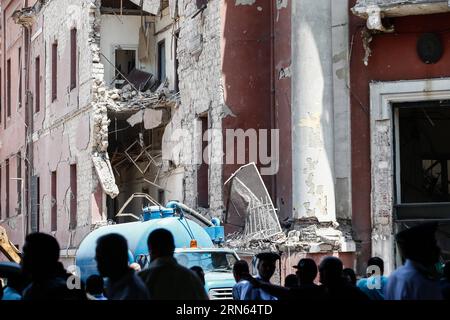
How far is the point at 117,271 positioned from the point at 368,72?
638 inches

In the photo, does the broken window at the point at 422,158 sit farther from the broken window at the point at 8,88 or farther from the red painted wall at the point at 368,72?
the broken window at the point at 8,88

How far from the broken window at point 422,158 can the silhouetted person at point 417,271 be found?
569 inches

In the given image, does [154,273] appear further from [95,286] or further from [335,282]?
[95,286]

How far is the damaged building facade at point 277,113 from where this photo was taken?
22.3 metres

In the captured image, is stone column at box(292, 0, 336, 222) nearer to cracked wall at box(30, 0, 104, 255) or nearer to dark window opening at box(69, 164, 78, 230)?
cracked wall at box(30, 0, 104, 255)

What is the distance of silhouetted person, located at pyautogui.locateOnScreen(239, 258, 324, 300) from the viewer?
9.59 m

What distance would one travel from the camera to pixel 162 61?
3178 centimetres

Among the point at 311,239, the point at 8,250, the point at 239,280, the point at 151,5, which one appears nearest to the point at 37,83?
the point at 151,5

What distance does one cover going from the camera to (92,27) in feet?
102

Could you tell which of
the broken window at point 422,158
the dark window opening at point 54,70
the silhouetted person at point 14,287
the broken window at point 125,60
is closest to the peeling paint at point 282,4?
the broken window at point 422,158

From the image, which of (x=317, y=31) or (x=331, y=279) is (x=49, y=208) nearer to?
(x=317, y=31)

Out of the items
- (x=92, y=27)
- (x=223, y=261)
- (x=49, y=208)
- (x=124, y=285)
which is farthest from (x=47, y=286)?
(x=49, y=208)

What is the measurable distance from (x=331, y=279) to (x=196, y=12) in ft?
58.9
